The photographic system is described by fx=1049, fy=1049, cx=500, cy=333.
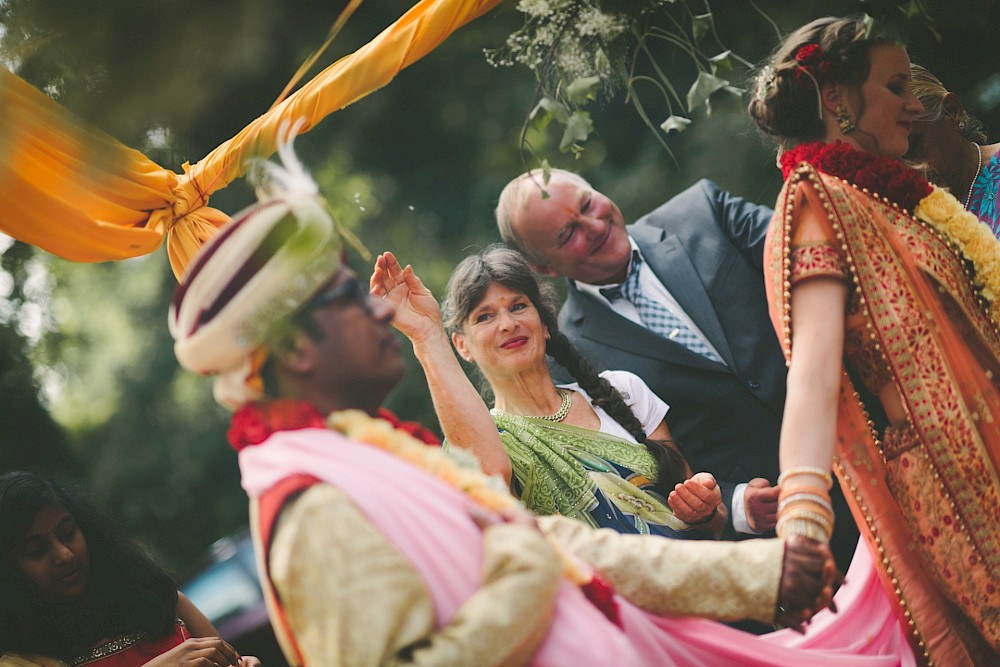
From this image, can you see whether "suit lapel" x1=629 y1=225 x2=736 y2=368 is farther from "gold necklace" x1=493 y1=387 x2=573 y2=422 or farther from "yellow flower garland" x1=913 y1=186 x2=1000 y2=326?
"yellow flower garland" x1=913 y1=186 x2=1000 y2=326

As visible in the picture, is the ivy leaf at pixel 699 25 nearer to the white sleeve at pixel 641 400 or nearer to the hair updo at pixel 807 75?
the hair updo at pixel 807 75

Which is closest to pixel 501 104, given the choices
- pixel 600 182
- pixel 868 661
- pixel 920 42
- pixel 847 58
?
pixel 600 182

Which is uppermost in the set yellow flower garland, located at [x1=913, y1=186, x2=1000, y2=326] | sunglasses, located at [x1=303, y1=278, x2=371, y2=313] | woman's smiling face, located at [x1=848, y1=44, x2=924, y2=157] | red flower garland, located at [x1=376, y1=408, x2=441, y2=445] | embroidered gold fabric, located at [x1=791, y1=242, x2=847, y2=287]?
sunglasses, located at [x1=303, y1=278, x2=371, y2=313]

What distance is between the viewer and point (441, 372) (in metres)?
3.54

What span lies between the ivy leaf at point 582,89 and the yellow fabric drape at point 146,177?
0.47 m

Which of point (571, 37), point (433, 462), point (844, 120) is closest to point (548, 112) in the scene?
point (571, 37)

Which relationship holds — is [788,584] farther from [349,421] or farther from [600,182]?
[600,182]

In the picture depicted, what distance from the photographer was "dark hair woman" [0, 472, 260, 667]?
132 inches

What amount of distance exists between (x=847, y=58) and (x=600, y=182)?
4.23 meters

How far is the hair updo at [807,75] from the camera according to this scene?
308 cm

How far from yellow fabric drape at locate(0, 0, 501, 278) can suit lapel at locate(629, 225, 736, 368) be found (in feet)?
5.01

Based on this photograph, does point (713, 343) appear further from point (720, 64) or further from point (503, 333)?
point (720, 64)

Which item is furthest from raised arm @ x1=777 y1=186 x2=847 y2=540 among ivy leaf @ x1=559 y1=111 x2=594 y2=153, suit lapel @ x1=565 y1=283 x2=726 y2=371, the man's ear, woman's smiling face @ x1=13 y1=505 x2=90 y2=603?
woman's smiling face @ x1=13 y1=505 x2=90 y2=603

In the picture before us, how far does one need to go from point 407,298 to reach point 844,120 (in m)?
1.52
